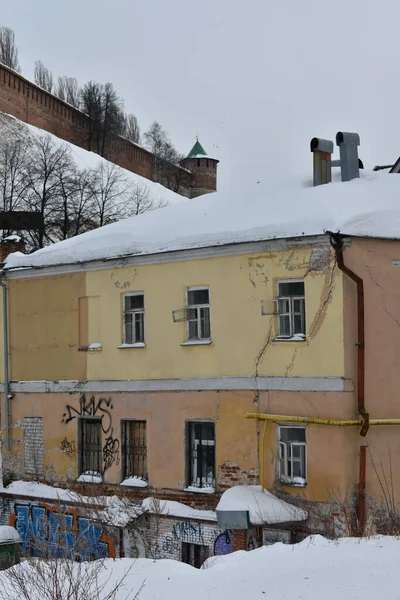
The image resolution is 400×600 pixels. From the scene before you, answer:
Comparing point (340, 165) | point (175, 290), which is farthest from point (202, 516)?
point (340, 165)

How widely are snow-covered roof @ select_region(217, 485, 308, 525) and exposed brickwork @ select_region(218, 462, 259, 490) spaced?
1.32 feet

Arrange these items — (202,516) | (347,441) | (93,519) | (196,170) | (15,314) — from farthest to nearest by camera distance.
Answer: (196,170), (15,314), (93,519), (202,516), (347,441)

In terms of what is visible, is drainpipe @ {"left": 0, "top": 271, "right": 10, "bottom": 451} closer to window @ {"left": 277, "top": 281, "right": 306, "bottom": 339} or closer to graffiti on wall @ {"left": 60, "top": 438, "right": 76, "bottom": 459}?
graffiti on wall @ {"left": 60, "top": 438, "right": 76, "bottom": 459}

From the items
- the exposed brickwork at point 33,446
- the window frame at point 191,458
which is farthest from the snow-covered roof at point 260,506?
the exposed brickwork at point 33,446

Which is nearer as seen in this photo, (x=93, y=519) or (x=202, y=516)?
(x=202, y=516)

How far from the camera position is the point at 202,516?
15039mm

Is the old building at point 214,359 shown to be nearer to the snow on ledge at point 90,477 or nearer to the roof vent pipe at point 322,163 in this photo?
the snow on ledge at point 90,477

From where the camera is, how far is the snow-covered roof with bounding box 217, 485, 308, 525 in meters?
13.7

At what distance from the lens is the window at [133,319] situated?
16688mm

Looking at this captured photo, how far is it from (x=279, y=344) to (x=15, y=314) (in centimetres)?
664

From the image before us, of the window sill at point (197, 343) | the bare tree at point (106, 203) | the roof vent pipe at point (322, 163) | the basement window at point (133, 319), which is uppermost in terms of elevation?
A: the bare tree at point (106, 203)

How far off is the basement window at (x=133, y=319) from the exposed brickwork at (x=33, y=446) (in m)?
2.88

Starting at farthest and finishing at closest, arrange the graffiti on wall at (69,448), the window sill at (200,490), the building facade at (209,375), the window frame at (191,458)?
the graffiti on wall at (69,448), the window frame at (191,458), the window sill at (200,490), the building facade at (209,375)

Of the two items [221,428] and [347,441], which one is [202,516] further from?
[347,441]
